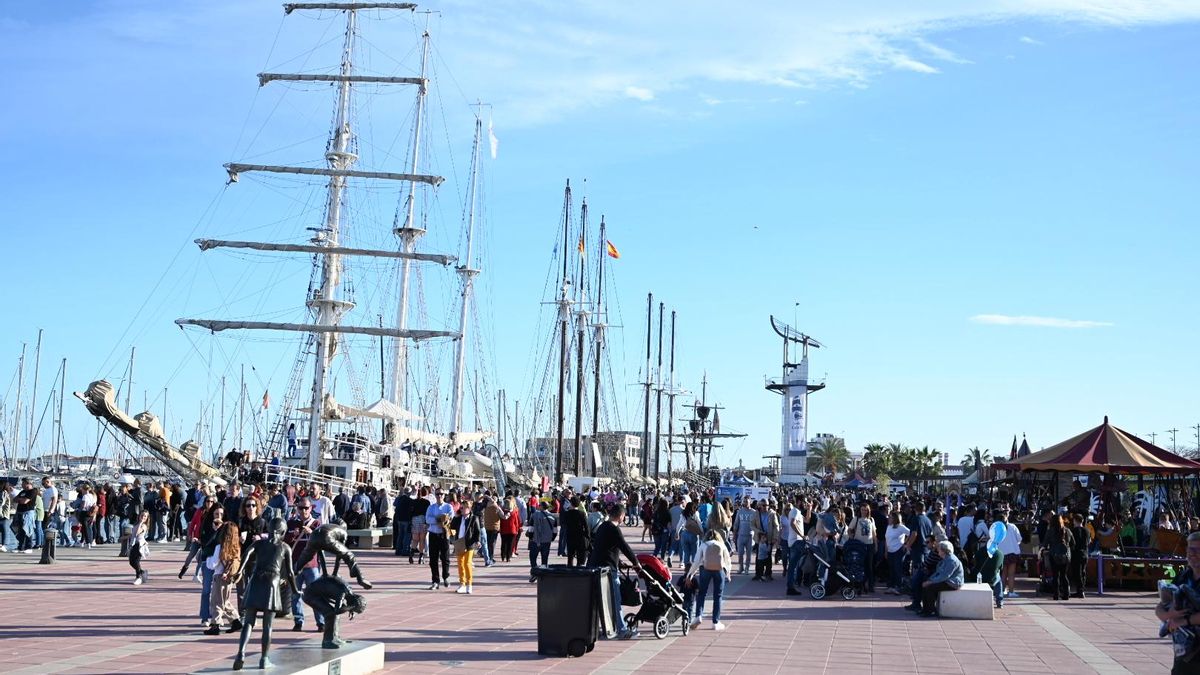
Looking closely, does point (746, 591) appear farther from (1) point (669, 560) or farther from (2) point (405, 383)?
(2) point (405, 383)

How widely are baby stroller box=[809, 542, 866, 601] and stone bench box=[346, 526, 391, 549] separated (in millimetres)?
12130

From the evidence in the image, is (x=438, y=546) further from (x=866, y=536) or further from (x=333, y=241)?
(x=333, y=241)

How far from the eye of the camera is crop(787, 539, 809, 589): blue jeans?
67.9ft

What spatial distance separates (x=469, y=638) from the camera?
1383 cm

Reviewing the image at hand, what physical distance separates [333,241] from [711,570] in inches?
1471

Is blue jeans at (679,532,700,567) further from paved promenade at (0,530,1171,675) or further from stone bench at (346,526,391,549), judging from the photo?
stone bench at (346,526,391,549)

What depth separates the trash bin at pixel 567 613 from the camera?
12625mm

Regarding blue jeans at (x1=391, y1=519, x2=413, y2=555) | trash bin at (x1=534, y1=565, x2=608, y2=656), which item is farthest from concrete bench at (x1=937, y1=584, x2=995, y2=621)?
blue jeans at (x1=391, y1=519, x2=413, y2=555)

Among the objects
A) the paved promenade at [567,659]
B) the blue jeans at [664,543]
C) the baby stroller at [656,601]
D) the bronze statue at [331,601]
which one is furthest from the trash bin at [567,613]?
the blue jeans at [664,543]

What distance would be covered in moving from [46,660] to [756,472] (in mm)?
125673

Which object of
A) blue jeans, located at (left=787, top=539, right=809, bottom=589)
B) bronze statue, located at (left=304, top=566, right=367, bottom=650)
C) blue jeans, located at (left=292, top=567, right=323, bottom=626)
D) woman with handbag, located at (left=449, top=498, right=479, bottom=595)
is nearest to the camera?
bronze statue, located at (left=304, top=566, right=367, bottom=650)

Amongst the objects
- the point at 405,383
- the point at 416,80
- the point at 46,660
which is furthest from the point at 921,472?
the point at 46,660

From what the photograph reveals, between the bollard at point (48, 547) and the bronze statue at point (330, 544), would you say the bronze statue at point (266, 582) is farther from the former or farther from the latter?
the bollard at point (48, 547)

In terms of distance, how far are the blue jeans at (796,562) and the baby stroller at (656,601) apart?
6396 millimetres
